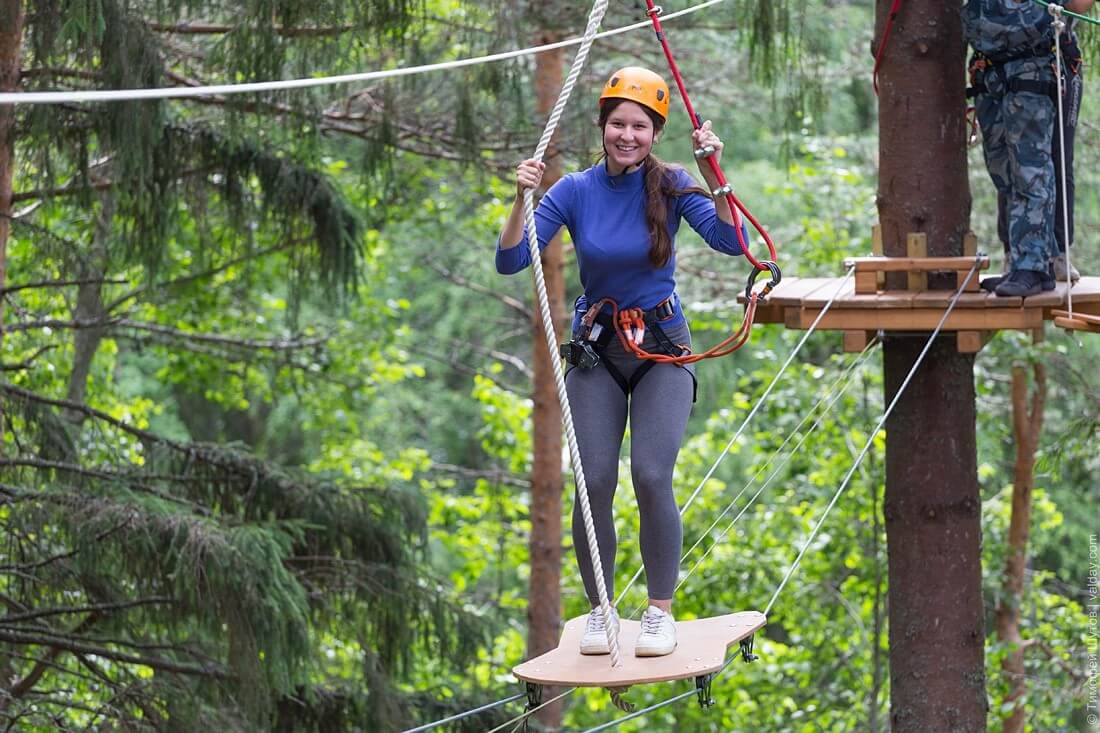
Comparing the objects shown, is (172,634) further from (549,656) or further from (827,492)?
(827,492)

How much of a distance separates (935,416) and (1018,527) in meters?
4.62

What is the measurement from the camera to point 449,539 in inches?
412

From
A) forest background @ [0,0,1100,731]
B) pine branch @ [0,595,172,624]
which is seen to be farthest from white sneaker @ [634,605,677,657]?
pine branch @ [0,595,172,624]

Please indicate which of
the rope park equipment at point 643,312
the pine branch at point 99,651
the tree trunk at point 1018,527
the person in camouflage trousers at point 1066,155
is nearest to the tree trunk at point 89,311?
the pine branch at point 99,651

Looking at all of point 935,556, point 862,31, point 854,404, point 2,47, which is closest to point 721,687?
point 854,404

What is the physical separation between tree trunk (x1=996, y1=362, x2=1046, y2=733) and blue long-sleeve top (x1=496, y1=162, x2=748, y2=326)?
5957 mm

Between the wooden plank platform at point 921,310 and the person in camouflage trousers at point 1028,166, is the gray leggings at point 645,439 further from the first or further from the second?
the person in camouflage trousers at point 1028,166

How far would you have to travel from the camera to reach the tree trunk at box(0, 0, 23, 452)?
14.4ft

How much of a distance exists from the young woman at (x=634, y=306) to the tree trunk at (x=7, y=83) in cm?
213

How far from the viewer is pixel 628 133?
3080 mm

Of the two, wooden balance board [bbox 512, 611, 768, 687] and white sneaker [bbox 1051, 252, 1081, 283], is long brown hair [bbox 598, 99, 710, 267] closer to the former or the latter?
wooden balance board [bbox 512, 611, 768, 687]

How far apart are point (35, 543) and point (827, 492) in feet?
20.3

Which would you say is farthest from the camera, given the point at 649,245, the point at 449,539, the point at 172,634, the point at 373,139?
the point at 449,539

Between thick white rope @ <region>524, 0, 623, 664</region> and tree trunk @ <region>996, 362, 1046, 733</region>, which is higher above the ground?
thick white rope @ <region>524, 0, 623, 664</region>
